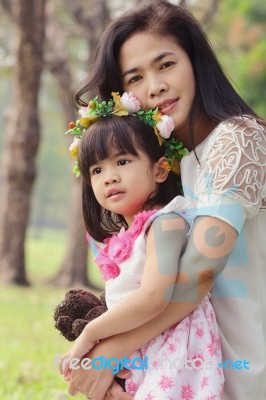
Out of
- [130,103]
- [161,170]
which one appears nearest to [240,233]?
[161,170]

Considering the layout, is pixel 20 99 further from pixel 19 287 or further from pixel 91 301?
pixel 91 301

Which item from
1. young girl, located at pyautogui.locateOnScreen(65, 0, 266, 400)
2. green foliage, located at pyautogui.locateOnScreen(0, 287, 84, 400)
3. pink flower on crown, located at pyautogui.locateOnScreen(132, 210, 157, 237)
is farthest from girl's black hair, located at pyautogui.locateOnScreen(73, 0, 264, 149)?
green foliage, located at pyautogui.locateOnScreen(0, 287, 84, 400)

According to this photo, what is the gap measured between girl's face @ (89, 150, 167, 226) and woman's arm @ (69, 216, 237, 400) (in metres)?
0.19

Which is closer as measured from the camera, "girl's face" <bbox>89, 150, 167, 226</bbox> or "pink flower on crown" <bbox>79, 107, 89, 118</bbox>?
"girl's face" <bbox>89, 150, 167, 226</bbox>

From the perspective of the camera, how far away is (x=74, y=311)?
7.22ft

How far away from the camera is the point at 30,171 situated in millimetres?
10164

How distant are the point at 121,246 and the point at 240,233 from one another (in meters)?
0.35

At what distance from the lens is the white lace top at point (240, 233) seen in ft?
6.68

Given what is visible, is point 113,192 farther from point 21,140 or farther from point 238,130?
point 21,140

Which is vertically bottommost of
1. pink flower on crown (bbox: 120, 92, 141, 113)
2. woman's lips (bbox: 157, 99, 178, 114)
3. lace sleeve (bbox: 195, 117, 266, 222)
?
lace sleeve (bbox: 195, 117, 266, 222)

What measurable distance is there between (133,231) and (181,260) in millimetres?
195

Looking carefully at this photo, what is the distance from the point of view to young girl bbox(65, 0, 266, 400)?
1996 millimetres

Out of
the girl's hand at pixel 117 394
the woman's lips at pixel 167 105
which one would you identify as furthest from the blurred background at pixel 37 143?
the girl's hand at pixel 117 394

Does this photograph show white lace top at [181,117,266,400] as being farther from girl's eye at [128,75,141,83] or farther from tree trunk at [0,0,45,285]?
tree trunk at [0,0,45,285]
